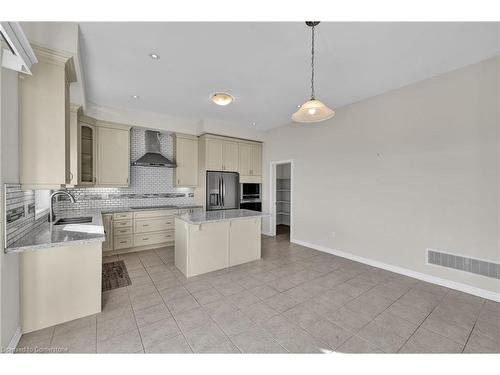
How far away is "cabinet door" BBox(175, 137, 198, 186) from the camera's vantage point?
4.73 metres

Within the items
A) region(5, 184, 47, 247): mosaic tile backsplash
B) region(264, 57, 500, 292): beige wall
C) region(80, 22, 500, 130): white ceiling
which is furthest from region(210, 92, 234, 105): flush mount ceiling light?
region(5, 184, 47, 247): mosaic tile backsplash

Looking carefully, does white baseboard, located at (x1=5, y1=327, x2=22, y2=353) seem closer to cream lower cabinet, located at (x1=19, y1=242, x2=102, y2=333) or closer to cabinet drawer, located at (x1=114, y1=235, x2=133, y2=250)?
cream lower cabinet, located at (x1=19, y1=242, x2=102, y2=333)

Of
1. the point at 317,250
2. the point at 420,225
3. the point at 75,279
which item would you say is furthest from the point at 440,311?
the point at 75,279

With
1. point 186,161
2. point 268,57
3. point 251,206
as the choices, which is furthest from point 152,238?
point 268,57

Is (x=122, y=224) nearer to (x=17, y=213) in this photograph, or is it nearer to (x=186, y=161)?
(x=186, y=161)

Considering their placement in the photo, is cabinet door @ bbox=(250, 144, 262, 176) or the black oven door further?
cabinet door @ bbox=(250, 144, 262, 176)

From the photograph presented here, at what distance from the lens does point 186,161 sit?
4.84m

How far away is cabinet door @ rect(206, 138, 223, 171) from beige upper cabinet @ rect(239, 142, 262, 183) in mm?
606

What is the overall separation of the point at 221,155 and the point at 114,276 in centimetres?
316

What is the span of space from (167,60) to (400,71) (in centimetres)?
293

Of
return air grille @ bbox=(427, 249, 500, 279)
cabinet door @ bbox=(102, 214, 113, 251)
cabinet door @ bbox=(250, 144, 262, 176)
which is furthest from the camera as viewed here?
cabinet door @ bbox=(250, 144, 262, 176)
